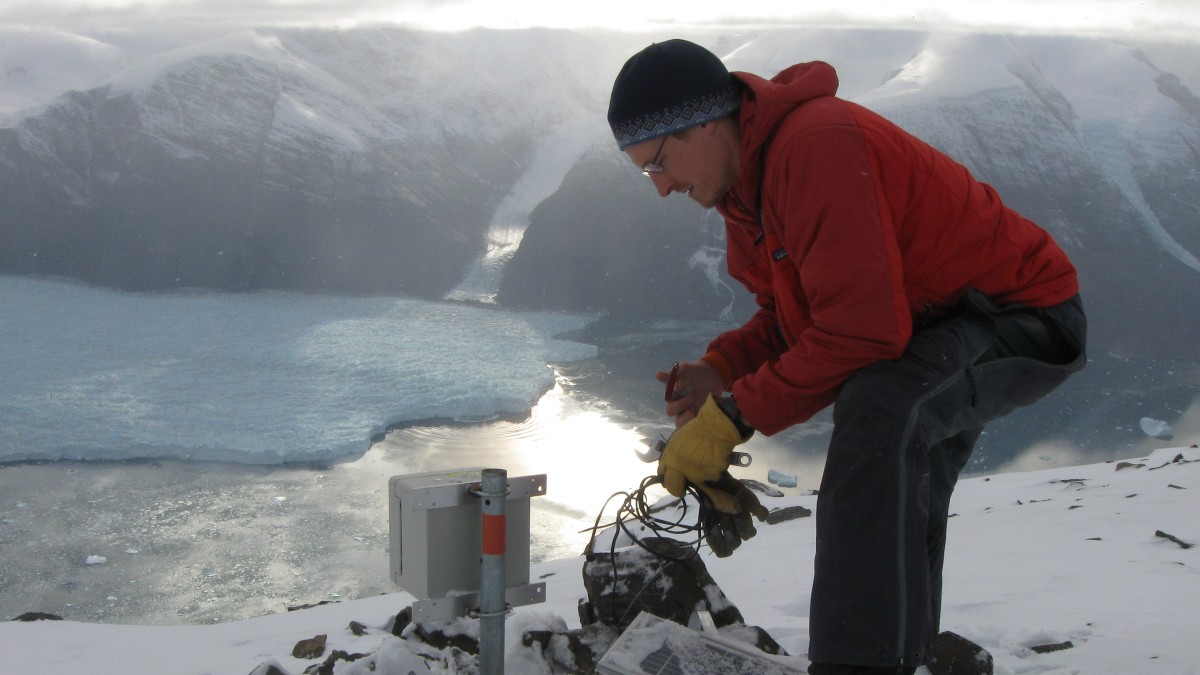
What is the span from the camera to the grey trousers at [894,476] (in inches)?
55.6

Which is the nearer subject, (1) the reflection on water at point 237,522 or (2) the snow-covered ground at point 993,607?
(2) the snow-covered ground at point 993,607

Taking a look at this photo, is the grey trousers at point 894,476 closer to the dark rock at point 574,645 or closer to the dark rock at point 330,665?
the dark rock at point 574,645

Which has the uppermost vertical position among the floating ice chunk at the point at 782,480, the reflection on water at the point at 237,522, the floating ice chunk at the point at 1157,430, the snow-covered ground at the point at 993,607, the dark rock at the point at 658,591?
the dark rock at the point at 658,591

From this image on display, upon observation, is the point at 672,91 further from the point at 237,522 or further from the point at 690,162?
the point at 237,522

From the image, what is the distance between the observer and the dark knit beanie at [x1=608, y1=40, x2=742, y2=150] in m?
1.64

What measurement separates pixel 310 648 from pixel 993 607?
7.15 feet

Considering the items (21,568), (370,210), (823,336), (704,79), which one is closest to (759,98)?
(704,79)

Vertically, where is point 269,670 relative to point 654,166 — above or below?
below

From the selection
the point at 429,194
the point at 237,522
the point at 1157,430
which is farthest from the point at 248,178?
the point at 1157,430

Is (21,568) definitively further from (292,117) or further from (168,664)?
(292,117)

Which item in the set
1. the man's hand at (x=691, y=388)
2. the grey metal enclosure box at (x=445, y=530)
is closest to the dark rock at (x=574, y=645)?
the grey metal enclosure box at (x=445, y=530)

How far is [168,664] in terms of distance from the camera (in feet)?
9.92

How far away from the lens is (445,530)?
192 centimetres

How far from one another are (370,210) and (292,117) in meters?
4.03
